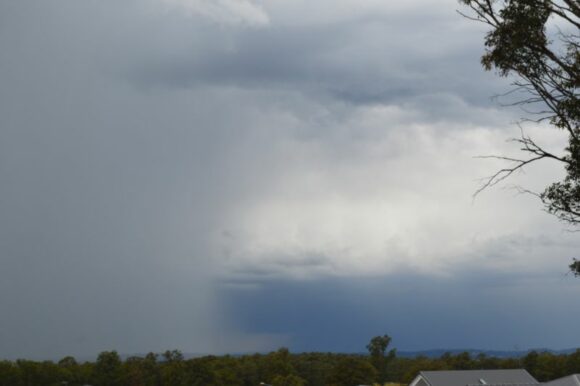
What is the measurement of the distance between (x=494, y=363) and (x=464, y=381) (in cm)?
6610

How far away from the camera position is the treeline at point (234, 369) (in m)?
120

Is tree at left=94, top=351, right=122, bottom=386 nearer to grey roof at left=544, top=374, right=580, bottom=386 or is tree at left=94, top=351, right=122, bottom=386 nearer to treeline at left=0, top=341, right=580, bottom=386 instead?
treeline at left=0, top=341, right=580, bottom=386

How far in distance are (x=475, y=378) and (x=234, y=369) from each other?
2464 inches

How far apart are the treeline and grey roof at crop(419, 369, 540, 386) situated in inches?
1576

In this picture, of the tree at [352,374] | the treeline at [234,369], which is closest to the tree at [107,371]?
the treeline at [234,369]

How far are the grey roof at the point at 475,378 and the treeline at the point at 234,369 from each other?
40040mm

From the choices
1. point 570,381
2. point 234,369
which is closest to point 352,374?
point 234,369

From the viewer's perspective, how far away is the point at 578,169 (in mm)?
21062

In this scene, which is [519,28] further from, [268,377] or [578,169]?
[268,377]

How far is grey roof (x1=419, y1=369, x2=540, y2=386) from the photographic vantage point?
2713 inches

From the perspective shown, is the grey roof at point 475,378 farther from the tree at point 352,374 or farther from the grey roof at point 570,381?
the tree at point 352,374

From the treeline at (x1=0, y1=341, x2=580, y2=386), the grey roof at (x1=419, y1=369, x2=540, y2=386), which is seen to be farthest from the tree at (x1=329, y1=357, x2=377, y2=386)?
the grey roof at (x1=419, y1=369, x2=540, y2=386)

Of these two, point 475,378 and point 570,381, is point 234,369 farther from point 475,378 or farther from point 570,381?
point 570,381

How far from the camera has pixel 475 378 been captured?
238 ft
